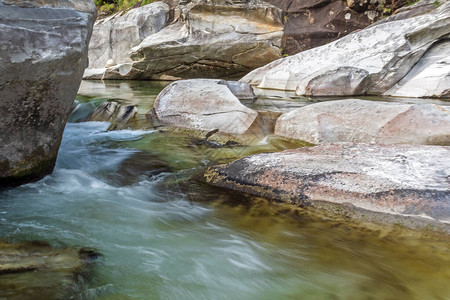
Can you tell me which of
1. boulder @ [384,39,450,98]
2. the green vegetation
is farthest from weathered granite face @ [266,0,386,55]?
the green vegetation

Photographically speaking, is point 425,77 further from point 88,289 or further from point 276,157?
point 88,289

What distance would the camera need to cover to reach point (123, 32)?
15.9 meters

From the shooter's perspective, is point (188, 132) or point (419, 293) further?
point (188, 132)

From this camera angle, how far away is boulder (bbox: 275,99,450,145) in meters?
3.65

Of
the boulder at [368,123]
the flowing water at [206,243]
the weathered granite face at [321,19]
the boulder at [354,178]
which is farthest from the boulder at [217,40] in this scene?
the boulder at [354,178]

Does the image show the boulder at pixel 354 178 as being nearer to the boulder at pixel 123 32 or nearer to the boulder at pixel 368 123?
the boulder at pixel 368 123

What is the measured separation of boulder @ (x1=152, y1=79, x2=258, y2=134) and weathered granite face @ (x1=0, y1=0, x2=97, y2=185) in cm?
218

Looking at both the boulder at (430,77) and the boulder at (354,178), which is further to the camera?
the boulder at (430,77)

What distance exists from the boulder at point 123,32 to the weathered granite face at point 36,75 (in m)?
13.0

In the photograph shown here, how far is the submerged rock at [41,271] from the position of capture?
5.26 ft

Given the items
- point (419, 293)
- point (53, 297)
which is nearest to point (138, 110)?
point (53, 297)

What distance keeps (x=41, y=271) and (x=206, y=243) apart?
1.04 meters

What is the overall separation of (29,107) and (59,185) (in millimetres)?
841

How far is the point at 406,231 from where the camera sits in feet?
A: 7.61
